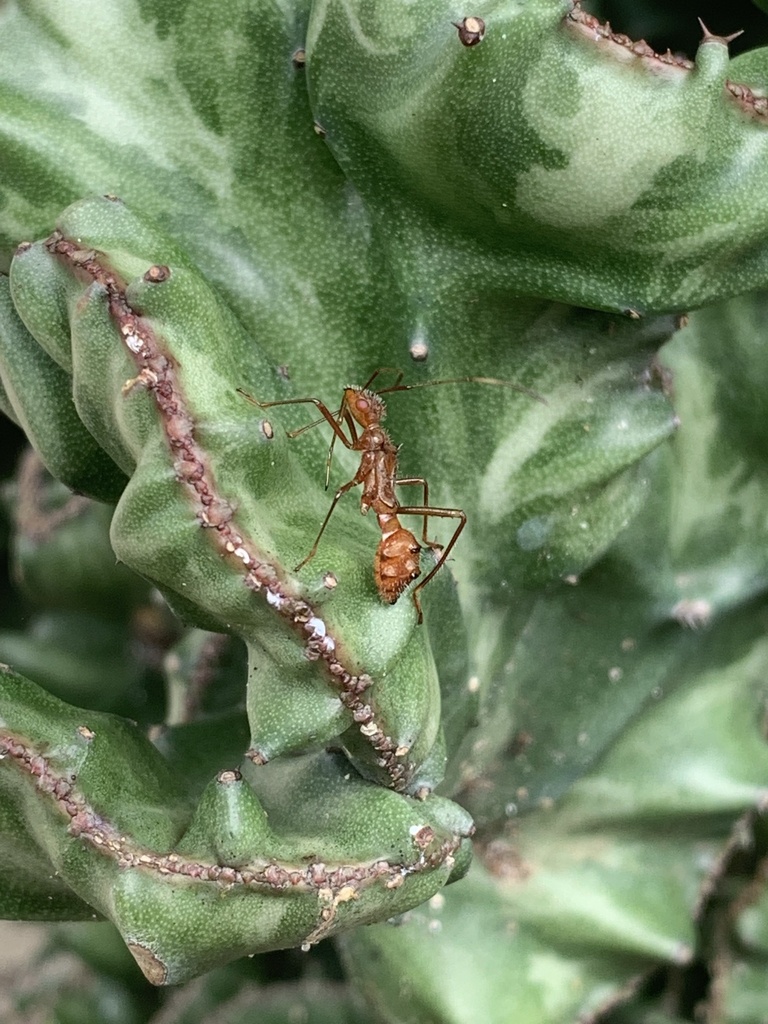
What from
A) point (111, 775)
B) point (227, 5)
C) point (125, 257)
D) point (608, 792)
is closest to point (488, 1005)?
point (608, 792)

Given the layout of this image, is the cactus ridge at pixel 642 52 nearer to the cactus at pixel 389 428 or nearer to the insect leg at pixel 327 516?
the cactus at pixel 389 428

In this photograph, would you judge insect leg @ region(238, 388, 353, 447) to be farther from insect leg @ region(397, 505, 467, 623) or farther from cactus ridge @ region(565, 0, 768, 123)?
cactus ridge @ region(565, 0, 768, 123)

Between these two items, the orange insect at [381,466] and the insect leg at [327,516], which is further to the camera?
the orange insect at [381,466]

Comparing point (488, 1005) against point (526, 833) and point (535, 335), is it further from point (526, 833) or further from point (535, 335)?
point (535, 335)

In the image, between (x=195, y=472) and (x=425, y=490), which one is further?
(x=425, y=490)

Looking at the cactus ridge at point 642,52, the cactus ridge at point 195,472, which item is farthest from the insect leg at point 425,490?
the cactus ridge at point 642,52

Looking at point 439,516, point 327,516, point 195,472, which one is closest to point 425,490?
point 439,516

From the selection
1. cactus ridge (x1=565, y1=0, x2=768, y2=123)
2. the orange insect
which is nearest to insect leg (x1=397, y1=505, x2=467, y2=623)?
the orange insect

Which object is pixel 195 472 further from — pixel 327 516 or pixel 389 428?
pixel 389 428
